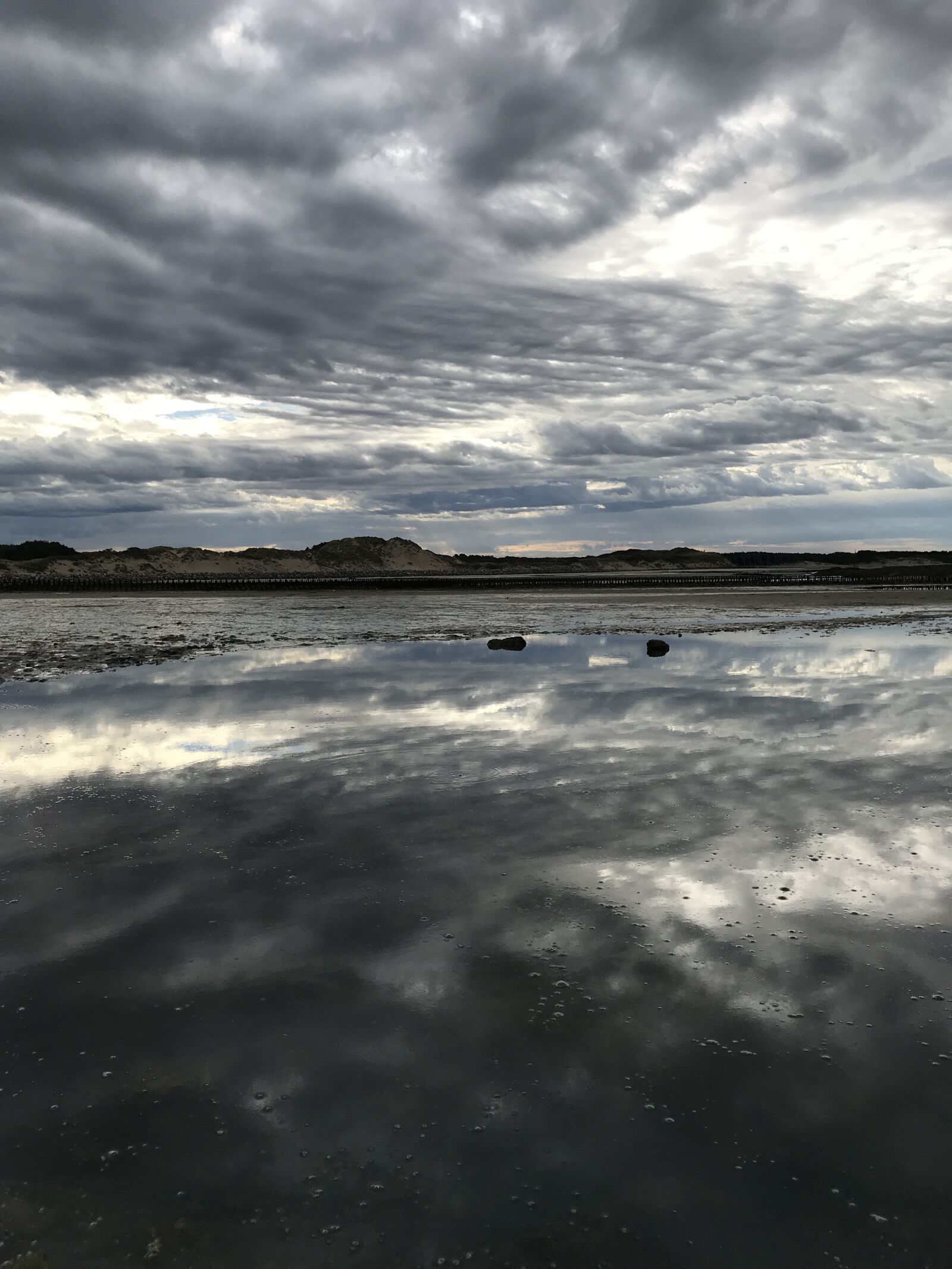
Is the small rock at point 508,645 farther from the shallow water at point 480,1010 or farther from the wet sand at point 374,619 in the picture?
the shallow water at point 480,1010

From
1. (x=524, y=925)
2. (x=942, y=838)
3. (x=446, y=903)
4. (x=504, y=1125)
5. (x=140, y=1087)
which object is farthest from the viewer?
(x=942, y=838)

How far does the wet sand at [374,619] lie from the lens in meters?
32.0

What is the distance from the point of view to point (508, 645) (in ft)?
96.1

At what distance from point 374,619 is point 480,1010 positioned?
43211mm

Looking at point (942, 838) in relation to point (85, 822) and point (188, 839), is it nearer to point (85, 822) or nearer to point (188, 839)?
point (188, 839)

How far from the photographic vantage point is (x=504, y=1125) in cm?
480

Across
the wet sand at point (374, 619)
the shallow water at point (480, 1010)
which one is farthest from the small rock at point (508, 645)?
the shallow water at point (480, 1010)

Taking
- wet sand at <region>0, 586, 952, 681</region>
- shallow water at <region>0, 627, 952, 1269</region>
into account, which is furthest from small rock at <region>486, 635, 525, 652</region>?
shallow water at <region>0, 627, 952, 1269</region>

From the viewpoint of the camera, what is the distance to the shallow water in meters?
4.20

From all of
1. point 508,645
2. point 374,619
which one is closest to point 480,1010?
point 508,645

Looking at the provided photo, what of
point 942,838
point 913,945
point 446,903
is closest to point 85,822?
point 446,903

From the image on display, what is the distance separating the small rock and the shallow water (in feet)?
52.0

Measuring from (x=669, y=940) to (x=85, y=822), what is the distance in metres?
7.05

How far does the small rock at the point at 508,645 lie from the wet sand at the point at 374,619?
5.27 meters
